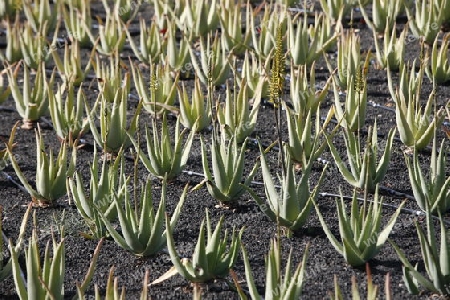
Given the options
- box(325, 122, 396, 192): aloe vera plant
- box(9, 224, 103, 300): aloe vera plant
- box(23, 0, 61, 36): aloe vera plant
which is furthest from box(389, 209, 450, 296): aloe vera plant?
box(23, 0, 61, 36): aloe vera plant

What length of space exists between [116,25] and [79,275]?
3.04 metres

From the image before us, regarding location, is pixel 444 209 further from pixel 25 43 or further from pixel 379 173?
pixel 25 43

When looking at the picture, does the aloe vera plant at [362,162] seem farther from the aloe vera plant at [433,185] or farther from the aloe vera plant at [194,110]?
the aloe vera plant at [194,110]

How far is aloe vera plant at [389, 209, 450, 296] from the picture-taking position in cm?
305

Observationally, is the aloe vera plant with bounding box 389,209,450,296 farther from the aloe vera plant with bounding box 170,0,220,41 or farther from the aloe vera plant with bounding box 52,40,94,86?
the aloe vera plant with bounding box 170,0,220,41

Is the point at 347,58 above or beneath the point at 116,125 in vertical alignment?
above

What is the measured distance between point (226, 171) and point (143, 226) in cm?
60

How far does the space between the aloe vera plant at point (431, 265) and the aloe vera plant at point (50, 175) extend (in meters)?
1.76

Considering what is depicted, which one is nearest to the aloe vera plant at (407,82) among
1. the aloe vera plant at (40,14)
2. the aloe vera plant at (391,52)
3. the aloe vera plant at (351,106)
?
the aloe vera plant at (351,106)

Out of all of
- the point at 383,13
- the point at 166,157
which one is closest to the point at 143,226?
the point at 166,157

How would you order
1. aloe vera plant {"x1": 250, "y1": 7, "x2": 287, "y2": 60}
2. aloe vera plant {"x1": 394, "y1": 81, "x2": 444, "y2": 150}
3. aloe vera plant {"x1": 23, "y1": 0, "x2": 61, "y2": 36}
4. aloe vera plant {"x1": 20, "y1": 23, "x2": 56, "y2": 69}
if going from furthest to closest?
1. aloe vera plant {"x1": 23, "y1": 0, "x2": 61, "y2": 36}
2. aloe vera plant {"x1": 20, "y1": 23, "x2": 56, "y2": 69}
3. aloe vera plant {"x1": 250, "y1": 7, "x2": 287, "y2": 60}
4. aloe vera plant {"x1": 394, "y1": 81, "x2": 444, "y2": 150}

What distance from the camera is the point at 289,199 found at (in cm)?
364

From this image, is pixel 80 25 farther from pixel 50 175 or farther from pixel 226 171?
pixel 226 171

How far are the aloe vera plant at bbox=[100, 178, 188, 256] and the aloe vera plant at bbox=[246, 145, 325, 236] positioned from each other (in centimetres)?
40
